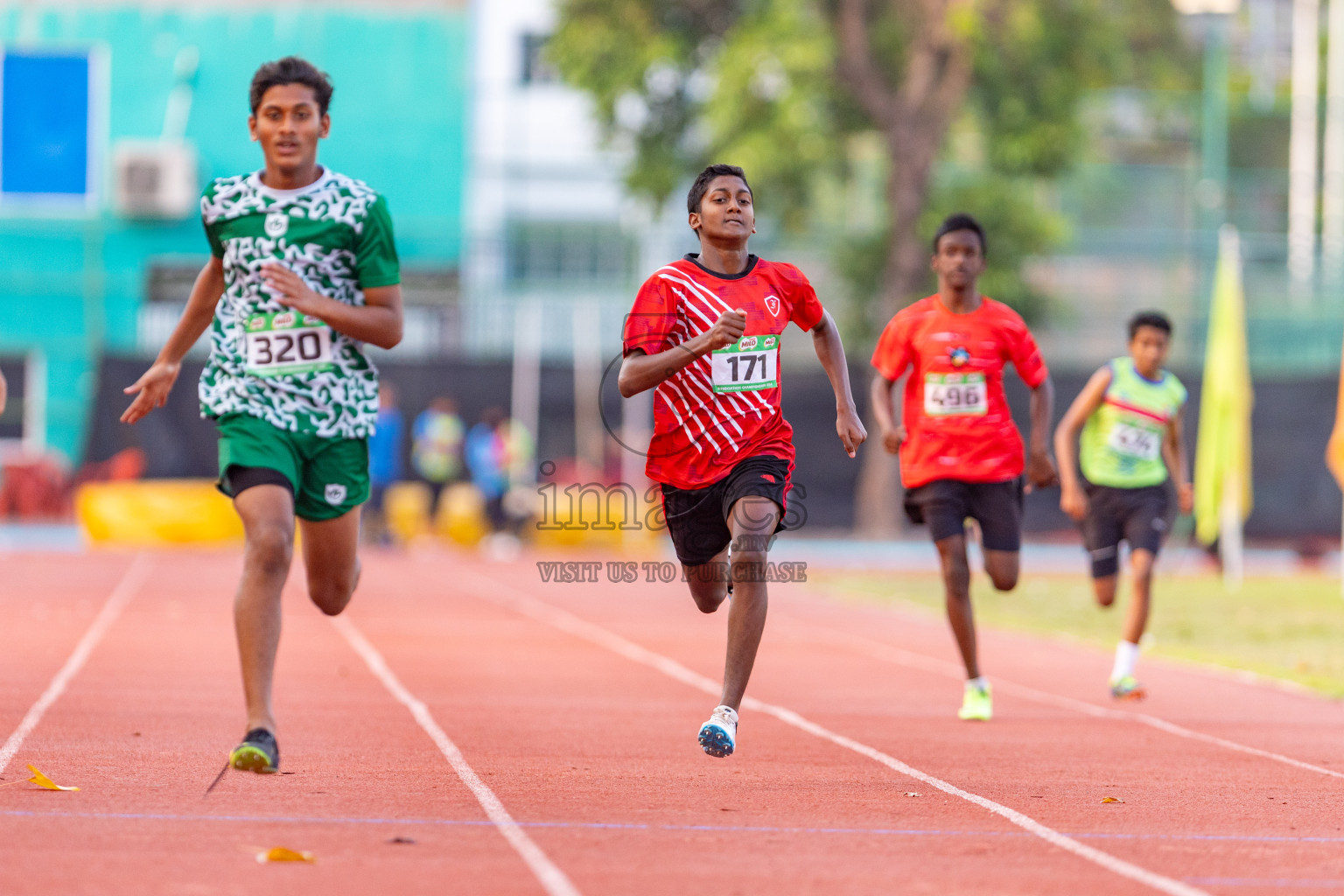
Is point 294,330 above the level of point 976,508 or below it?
above

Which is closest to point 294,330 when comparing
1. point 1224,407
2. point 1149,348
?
point 1149,348

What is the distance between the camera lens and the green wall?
120ft

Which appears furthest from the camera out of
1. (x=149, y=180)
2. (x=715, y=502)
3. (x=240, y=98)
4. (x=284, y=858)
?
(x=240, y=98)

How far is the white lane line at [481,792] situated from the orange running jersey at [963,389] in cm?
250

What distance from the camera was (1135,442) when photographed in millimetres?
10773

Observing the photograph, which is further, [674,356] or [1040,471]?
[1040,471]

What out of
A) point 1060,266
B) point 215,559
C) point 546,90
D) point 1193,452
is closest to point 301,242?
point 215,559

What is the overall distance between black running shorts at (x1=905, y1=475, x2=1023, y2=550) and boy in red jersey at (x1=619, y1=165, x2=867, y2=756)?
188cm

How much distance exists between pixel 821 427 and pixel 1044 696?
19740mm

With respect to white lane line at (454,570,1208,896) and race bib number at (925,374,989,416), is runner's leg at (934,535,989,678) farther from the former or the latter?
white lane line at (454,570,1208,896)

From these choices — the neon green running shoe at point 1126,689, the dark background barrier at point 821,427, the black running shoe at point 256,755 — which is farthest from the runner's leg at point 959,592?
the dark background barrier at point 821,427

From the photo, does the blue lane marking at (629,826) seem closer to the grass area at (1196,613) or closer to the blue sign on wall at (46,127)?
the grass area at (1196,613)

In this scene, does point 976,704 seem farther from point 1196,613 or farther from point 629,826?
point 1196,613

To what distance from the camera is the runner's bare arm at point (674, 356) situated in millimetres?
6574
